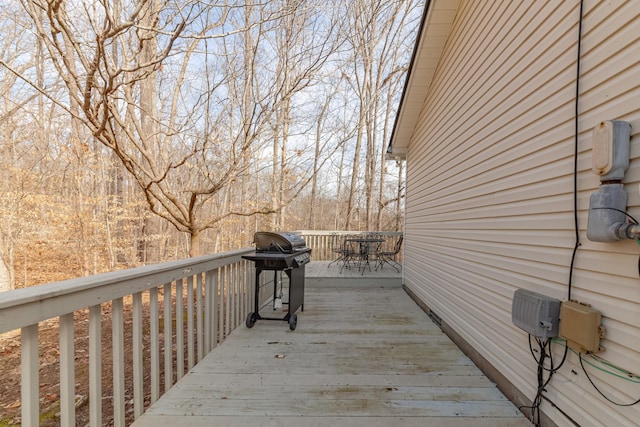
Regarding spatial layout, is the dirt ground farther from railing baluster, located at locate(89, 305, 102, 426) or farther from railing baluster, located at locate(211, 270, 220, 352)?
railing baluster, located at locate(89, 305, 102, 426)

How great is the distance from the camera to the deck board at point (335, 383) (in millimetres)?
1942

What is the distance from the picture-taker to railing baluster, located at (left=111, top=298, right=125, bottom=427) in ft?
5.61

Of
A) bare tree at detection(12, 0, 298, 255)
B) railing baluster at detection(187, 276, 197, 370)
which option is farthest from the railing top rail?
bare tree at detection(12, 0, 298, 255)

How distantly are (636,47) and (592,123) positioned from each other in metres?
0.35

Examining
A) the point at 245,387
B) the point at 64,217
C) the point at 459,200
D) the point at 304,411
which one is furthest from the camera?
the point at 64,217

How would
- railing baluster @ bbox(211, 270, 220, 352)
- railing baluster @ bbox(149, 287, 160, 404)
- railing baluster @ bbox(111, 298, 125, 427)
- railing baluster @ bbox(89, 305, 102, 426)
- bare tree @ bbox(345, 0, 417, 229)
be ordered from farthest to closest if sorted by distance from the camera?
bare tree @ bbox(345, 0, 417, 229) < railing baluster @ bbox(211, 270, 220, 352) < railing baluster @ bbox(149, 287, 160, 404) < railing baluster @ bbox(111, 298, 125, 427) < railing baluster @ bbox(89, 305, 102, 426)

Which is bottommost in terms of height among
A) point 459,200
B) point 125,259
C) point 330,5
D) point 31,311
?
point 125,259

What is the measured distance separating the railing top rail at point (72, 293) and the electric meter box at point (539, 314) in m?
2.40

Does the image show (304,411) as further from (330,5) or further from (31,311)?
(330,5)

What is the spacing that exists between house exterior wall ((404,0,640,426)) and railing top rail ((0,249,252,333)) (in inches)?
98.7

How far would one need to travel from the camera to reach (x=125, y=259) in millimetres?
8891

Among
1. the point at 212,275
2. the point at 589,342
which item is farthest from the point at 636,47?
the point at 212,275

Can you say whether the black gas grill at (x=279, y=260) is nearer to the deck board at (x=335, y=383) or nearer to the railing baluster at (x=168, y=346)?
the deck board at (x=335, y=383)

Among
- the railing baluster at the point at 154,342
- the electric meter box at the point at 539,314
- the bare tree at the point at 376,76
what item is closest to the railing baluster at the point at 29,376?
the railing baluster at the point at 154,342
